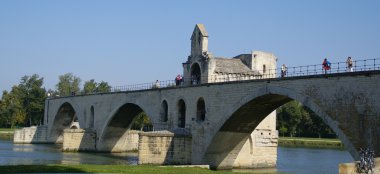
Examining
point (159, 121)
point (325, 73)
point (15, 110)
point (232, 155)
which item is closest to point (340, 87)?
point (325, 73)

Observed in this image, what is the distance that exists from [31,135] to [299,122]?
4644 cm

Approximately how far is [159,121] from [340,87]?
71.8 feet

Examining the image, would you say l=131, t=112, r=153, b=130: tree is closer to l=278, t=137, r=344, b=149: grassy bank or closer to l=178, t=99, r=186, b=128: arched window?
l=278, t=137, r=344, b=149: grassy bank

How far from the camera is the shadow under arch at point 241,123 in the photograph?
33.9 metres

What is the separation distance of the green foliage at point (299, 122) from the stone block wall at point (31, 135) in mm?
41831

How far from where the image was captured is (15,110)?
105812 millimetres

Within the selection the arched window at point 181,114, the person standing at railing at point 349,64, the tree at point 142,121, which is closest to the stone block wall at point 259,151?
the arched window at point 181,114

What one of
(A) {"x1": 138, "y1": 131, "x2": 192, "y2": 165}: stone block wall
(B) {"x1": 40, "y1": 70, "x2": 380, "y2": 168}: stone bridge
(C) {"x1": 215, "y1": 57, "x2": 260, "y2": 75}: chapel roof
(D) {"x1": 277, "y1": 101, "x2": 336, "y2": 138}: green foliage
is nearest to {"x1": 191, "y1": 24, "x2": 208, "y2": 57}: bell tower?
(C) {"x1": 215, "y1": 57, "x2": 260, "y2": 75}: chapel roof

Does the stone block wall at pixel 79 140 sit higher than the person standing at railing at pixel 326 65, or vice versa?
the person standing at railing at pixel 326 65

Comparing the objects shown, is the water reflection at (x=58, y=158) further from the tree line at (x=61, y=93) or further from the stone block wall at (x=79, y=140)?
the tree line at (x=61, y=93)

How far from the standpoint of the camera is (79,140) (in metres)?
58.8

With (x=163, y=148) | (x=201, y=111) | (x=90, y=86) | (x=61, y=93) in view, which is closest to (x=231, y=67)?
(x=201, y=111)

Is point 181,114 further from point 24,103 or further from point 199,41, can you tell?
point 24,103

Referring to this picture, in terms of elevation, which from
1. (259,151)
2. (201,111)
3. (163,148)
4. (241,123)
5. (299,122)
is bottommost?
(259,151)
